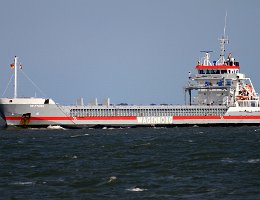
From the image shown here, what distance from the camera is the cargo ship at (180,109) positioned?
100m

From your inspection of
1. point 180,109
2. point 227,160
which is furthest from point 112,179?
point 180,109

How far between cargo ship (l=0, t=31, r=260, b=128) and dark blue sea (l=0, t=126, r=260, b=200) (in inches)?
1210

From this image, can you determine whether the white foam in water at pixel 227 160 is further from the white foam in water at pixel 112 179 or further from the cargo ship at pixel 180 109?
the cargo ship at pixel 180 109

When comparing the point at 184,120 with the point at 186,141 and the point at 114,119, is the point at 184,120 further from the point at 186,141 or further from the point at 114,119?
the point at 186,141

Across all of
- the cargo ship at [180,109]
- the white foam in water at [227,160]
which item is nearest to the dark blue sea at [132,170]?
the white foam in water at [227,160]

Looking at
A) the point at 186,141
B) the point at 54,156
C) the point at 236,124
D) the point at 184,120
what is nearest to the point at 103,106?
the point at 184,120

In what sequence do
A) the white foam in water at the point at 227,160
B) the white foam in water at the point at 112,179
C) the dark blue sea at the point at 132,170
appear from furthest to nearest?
1. the white foam in water at the point at 227,160
2. the white foam in water at the point at 112,179
3. the dark blue sea at the point at 132,170

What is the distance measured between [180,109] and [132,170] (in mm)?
63057

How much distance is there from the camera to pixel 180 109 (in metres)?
110

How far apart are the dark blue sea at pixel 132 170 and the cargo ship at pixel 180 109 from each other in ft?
101

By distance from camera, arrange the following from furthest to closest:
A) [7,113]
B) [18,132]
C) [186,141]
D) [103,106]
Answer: [103,106] < [7,113] < [18,132] < [186,141]

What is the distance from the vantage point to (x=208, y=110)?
111 m

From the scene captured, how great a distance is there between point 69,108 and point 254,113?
28642 mm

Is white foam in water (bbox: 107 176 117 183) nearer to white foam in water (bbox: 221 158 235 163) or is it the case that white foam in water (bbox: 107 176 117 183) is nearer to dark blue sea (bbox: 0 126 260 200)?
dark blue sea (bbox: 0 126 260 200)
